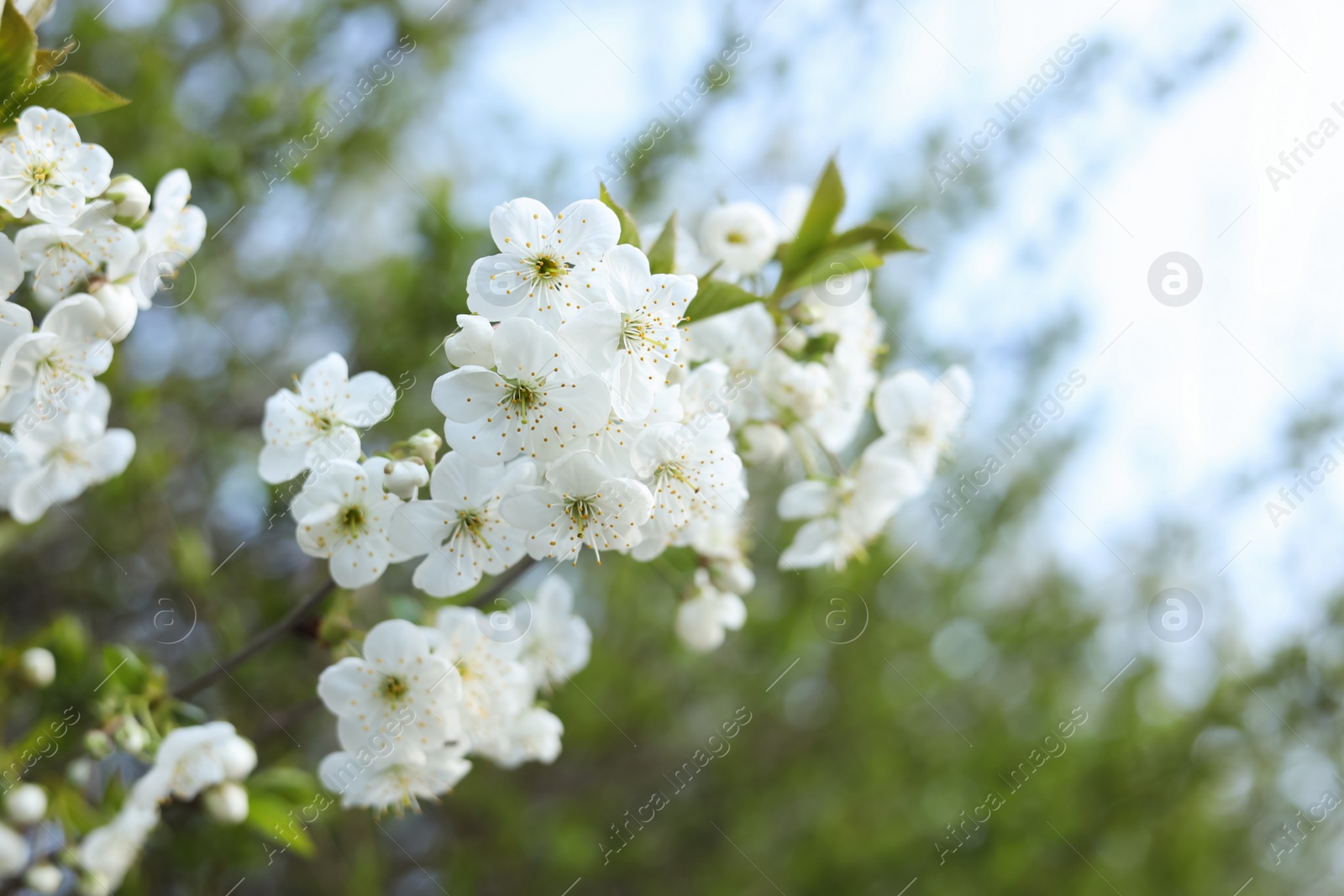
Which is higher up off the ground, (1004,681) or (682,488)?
(682,488)

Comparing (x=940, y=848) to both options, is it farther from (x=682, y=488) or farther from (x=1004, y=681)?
(x=682, y=488)

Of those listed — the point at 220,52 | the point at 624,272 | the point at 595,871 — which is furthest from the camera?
the point at 595,871

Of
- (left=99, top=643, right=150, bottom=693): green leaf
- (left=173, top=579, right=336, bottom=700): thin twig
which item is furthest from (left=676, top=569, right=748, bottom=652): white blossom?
(left=99, top=643, right=150, bottom=693): green leaf

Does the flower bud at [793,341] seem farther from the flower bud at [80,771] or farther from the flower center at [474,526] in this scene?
the flower bud at [80,771]

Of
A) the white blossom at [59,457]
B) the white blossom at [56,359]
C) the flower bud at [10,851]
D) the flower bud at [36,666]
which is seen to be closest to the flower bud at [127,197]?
the white blossom at [56,359]

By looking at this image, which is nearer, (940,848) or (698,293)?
(698,293)

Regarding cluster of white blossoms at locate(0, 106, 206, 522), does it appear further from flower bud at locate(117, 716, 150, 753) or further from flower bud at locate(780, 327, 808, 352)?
flower bud at locate(780, 327, 808, 352)

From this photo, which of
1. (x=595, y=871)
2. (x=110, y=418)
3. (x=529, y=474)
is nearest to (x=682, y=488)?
(x=529, y=474)

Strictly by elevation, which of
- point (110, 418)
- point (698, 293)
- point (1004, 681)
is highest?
point (698, 293)
